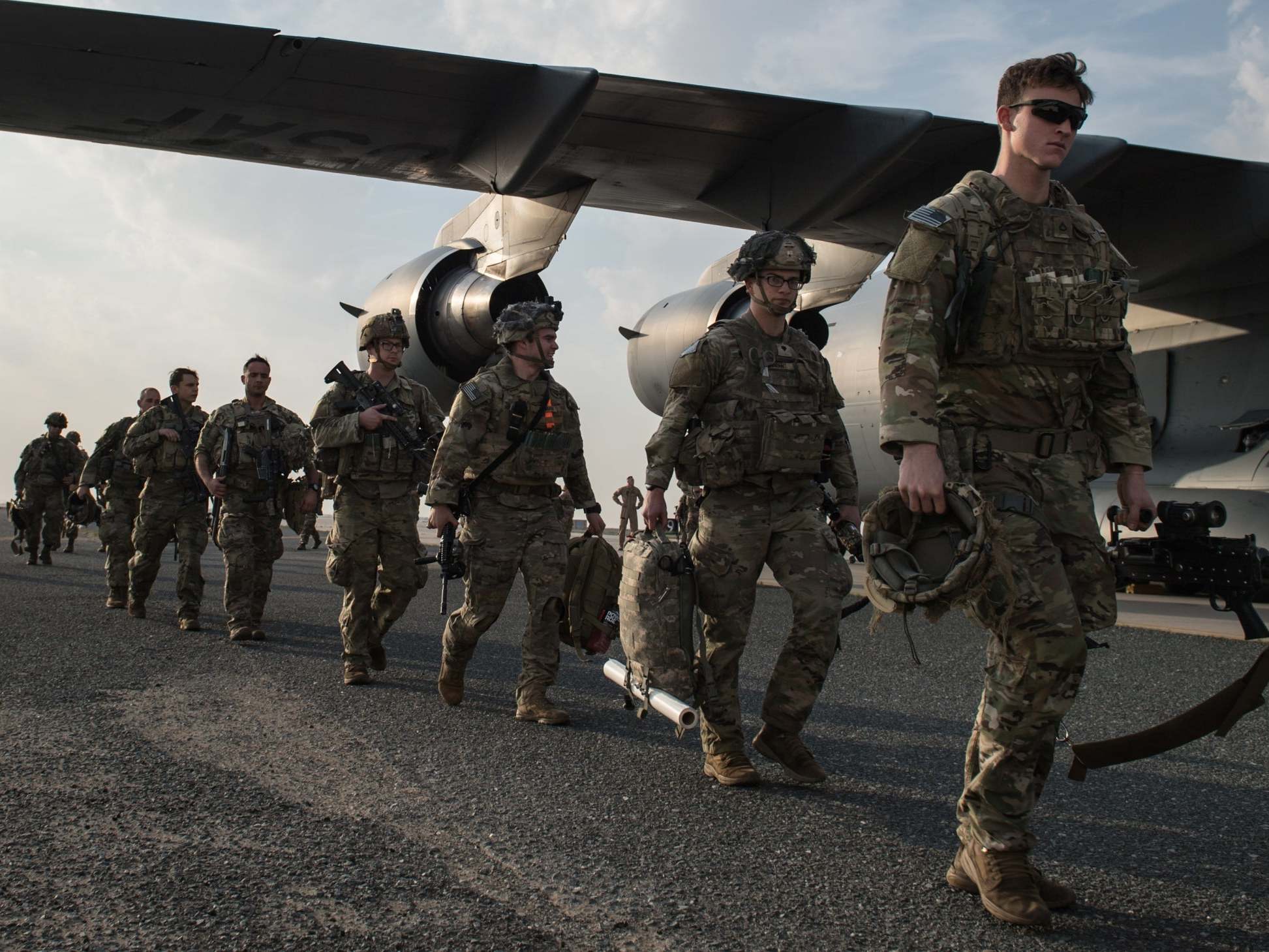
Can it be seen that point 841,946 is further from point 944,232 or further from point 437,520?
point 437,520

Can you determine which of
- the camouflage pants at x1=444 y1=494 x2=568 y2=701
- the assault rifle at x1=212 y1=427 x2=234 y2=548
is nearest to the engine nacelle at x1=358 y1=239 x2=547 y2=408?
the assault rifle at x1=212 y1=427 x2=234 y2=548

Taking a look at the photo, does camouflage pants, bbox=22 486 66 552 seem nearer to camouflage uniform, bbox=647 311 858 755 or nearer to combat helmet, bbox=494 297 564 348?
combat helmet, bbox=494 297 564 348

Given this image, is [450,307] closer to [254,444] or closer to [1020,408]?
[254,444]

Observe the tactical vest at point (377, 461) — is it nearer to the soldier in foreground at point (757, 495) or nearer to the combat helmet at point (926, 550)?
the soldier in foreground at point (757, 495)

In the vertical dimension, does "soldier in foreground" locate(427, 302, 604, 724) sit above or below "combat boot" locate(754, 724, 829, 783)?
above

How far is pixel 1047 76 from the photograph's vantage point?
8.98 ft

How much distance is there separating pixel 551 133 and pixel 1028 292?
17.8ft

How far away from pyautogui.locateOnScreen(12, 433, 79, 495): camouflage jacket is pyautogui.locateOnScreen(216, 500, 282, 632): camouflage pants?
7946 mm

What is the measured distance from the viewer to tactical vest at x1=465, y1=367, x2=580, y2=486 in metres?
5.11

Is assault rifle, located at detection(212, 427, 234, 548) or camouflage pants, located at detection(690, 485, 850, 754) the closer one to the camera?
camouflage pants, located at detection(690, 485, 850, 754)

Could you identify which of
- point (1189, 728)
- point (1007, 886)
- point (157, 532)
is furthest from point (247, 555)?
point (1189, 728)

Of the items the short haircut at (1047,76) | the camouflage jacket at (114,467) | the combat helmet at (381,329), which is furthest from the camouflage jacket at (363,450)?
the camouflage jacket at (114,467)

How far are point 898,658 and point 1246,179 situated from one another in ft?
16.3

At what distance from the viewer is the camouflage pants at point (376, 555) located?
600cm
